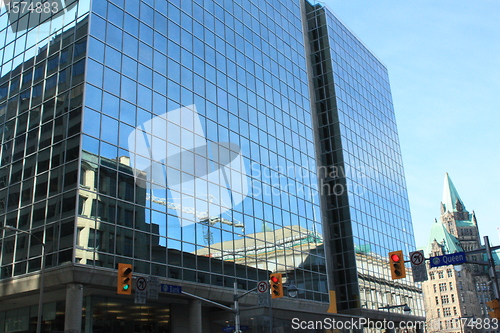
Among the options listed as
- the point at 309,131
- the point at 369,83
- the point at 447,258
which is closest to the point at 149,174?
the point at 447,258

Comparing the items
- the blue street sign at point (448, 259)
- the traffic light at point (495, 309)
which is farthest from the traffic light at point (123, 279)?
the traffic light at point (495, 309)

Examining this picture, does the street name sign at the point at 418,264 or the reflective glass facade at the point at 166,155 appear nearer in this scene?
the street name sign at the point at 418,264

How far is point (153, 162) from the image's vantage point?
35.2 m

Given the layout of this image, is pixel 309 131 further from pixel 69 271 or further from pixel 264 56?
pixel 69 271

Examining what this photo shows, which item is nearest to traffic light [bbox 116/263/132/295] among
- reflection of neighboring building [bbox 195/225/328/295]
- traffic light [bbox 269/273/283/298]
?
traffic light [bbox 269/273/283/298]

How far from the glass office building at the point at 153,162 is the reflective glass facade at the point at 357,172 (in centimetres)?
409

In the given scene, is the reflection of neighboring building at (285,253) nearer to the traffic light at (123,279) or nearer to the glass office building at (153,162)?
the glass office building at (153,162)

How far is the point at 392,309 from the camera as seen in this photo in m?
62.2

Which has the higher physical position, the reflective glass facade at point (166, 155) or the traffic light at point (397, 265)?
the reflective glass facade at point (166, 155)

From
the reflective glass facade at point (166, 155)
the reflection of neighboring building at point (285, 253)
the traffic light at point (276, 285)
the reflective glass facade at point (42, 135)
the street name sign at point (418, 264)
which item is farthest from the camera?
the reflection of neighboring building at point (285, 253)

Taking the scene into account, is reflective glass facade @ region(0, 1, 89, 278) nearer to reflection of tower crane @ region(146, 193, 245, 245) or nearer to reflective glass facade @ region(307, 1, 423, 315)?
reflection of tower crane @ region(146, 193, 245, 245)

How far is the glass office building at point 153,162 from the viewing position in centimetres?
3133

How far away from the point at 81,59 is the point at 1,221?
11802 millimetres

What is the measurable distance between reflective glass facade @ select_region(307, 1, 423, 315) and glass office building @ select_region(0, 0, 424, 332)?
409 centimetres
